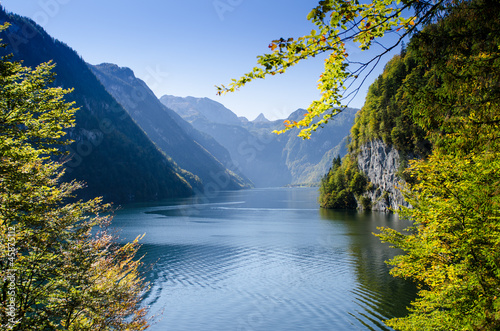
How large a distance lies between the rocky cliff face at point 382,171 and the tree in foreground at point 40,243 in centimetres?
7596

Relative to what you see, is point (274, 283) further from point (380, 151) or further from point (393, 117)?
point (380, 151)

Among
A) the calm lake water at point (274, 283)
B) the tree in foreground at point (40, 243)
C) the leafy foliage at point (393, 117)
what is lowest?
the calm lake water at point (274, 283)

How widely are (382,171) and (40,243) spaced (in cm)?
8857

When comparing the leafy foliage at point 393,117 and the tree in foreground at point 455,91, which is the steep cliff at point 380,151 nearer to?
the leafy foliage at point 393,117

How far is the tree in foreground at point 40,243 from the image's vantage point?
9.65m

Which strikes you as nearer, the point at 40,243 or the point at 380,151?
the point at 40,243

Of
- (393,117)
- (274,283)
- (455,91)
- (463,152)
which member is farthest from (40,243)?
(393,117)

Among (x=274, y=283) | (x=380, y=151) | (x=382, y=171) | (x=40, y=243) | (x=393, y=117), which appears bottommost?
(x=274, y=283)

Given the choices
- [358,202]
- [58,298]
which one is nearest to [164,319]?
[58,298]

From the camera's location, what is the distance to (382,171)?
8612 cm

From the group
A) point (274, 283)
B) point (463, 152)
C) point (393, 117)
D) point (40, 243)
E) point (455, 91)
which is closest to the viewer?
point (455, 91)

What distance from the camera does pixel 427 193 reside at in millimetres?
14875

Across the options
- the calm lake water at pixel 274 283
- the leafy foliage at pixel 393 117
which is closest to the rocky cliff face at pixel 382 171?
the leafy foliage at pixel 393 117

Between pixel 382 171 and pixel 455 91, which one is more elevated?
pixel 455 91
